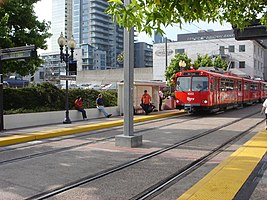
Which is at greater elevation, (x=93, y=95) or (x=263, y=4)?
(x=263, y=4)

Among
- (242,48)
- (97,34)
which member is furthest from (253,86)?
(97,34)

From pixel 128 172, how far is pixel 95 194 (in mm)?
1798

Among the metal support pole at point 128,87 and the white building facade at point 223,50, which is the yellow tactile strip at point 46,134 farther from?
the white building facade at point 223,50

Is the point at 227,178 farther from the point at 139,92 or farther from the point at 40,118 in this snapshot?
the point at 139,92

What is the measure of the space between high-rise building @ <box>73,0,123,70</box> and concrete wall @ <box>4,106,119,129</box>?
10046cm

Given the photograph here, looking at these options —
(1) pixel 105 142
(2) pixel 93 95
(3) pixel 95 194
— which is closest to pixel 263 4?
(3) pixel 95 194

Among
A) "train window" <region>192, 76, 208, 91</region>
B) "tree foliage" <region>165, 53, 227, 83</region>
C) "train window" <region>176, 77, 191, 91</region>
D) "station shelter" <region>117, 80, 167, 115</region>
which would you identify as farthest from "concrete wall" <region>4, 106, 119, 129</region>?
"tree foliage" <region>165, 53, 227, 83</region>

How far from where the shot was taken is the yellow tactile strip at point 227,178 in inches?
234

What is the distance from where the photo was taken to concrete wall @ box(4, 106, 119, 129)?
16.8 meters

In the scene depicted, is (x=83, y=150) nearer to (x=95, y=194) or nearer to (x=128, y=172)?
(x=128, y=172)

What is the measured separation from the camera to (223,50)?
225ft

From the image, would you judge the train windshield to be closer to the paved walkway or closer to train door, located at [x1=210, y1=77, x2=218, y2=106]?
train door, located at [x1=210, y1=77, x2=218, y2=106]

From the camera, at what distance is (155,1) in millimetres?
4609

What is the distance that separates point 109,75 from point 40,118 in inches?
2649
